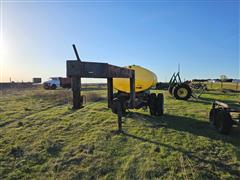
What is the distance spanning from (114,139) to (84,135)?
3.26 ft

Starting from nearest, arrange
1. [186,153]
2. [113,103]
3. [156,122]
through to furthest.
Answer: [186,153]
[113,103]
[156,122]

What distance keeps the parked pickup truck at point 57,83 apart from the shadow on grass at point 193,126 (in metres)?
24.6

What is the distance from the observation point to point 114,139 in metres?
5.82

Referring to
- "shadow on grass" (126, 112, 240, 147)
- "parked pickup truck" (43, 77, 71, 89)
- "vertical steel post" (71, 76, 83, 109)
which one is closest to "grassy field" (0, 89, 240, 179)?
"shadow on grass" (126, 112, 240, 147)

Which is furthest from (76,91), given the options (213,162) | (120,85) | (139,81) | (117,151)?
(139,81)

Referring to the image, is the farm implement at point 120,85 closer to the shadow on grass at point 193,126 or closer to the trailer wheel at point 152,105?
the trailer wheel at point 152,105

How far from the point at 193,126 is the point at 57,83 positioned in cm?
2759

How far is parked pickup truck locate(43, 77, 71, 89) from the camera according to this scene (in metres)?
31.1

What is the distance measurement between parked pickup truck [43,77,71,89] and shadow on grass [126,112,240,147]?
24.6 meters

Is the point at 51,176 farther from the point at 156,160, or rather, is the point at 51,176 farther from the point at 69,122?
the point at 69,122

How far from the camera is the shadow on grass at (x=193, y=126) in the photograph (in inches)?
235

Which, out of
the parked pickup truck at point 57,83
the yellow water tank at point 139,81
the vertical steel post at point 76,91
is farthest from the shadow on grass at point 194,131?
the parked pickup truck at point 57,83

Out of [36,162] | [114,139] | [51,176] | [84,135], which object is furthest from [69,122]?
[51,176]

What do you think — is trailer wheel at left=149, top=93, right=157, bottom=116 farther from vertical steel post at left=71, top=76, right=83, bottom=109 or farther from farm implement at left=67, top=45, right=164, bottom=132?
vertical steel post at left=71, top=76, right=83, bottom=109
